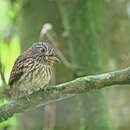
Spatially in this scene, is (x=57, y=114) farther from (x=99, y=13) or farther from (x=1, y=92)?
(x=99, y=13)

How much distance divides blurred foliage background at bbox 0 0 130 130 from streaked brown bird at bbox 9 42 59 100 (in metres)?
0.19

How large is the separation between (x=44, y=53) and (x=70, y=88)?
111 cm

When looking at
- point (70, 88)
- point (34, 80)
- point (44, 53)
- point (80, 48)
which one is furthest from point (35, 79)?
point (70, 88)

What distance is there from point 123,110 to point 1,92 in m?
1.88

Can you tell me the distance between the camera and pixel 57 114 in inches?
169

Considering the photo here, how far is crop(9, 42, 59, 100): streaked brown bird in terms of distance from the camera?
3.48 m

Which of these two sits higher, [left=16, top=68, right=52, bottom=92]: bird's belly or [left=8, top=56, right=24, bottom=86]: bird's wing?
[left=8, top=56, right=24, bottom=86]: bird's wing

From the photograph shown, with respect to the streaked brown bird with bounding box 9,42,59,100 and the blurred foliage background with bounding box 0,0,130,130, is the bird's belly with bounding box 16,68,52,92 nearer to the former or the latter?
the streaked brown bird with bounding box 9,42,59,100

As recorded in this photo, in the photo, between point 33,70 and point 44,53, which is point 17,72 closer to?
point 33,70

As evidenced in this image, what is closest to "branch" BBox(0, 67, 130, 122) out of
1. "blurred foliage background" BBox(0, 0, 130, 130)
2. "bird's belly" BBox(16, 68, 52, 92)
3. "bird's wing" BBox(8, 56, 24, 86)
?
"bird's belly" BBox(16, 68, 52, 92)

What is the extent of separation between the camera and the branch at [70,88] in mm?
2516

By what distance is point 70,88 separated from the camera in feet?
8.57

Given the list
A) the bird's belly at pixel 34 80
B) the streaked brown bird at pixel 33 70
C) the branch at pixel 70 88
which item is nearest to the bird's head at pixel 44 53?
the streaked brown bird at pixel 33 70

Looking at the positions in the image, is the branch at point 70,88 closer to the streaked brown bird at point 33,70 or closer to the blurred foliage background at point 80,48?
the streaked brown bird at point 33,70
